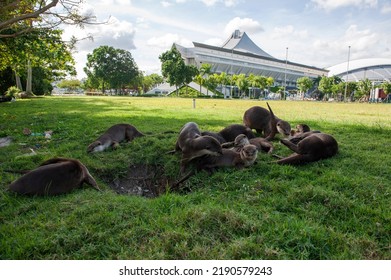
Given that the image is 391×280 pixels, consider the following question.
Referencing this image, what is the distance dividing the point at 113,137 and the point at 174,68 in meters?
54.2

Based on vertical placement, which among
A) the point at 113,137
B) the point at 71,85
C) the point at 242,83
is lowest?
the point at 113,137

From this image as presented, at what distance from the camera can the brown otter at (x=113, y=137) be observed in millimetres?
5863

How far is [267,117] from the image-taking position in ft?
22.3

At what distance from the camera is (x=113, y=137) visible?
6426mm

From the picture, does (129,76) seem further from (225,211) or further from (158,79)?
(225,211)

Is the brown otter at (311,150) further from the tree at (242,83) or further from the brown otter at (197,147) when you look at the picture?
the tree at (242,83)

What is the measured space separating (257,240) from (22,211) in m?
2.61

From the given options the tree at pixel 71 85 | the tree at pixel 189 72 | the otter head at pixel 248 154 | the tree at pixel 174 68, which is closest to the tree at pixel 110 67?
the tree at pixel 174 68

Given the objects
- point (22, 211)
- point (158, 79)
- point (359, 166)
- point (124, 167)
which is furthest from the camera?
point (158, 79)

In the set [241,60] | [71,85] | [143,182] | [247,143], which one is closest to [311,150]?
[247,143]

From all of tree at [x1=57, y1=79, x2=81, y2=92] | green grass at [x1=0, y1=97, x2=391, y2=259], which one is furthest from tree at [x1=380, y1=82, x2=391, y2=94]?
tree at [x1=57, y1=79, x2=81, y2=92]

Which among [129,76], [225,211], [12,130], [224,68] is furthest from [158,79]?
[225,211]

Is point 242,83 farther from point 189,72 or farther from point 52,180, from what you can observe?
point 52,180

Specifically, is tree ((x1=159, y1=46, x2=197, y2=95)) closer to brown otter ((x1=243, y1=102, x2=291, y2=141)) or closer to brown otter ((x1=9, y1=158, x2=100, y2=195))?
brown otter ((x1=243, y1=102, x2=291, y2=141))
